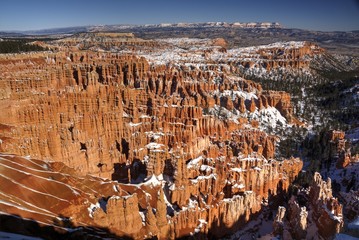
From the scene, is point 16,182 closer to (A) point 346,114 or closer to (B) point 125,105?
(B) point 125,105

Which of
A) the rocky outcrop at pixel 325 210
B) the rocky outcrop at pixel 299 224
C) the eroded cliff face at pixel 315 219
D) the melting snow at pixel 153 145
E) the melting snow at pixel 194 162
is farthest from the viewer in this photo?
the melting snow at pixel 153 145

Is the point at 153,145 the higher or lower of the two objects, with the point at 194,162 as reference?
higher

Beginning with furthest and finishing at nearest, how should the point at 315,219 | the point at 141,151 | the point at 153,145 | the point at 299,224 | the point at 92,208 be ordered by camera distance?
the point at 153,145
the point at 141,151
the point at 315,219
the point at 299,224
the point at 92,208

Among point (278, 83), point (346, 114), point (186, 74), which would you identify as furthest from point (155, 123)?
point (278, 83)

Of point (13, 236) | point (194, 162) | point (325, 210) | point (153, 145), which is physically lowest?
point (194, 162)

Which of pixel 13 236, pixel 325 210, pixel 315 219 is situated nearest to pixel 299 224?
pixel 315 219

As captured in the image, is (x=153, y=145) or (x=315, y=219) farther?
(x=153, y=145)

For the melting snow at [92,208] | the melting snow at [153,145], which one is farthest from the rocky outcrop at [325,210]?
the melting snow at [153,145]

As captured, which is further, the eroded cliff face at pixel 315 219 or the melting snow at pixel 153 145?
the melting snow at pixel 153 145

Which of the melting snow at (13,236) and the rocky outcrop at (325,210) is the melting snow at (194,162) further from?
the melting snow at (13,236)

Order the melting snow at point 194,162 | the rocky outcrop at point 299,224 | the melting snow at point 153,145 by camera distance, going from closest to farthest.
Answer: the rocky outcrop at point 299,224
the melting snow at point 194,162
the melting snow at point 153,145

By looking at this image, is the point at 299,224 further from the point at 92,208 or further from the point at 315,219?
the point at 92,208
